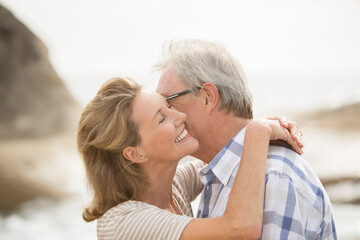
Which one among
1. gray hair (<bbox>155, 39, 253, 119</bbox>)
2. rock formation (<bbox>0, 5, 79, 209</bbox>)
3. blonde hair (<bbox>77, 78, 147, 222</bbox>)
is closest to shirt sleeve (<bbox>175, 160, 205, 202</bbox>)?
blonde hair (<bbox>77, 78, 147, 222</bbox>)

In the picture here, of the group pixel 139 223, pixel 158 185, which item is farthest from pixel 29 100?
pixel 139 223

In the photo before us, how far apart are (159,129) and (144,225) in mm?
525

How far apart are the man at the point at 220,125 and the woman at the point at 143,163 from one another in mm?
81

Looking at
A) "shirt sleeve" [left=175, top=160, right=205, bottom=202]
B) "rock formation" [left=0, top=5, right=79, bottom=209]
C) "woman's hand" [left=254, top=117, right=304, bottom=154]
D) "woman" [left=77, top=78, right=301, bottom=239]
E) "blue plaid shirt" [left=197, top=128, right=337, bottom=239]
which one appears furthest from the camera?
"rock formation" [left=0, top=5, right=79, bottom=209]

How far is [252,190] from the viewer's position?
5.34 ft

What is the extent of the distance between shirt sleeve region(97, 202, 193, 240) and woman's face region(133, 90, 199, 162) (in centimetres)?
32

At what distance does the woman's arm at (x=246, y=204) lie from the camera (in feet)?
5.25

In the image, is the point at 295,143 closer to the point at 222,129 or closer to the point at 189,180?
the point at 222,129

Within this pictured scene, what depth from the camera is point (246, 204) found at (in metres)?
1.62

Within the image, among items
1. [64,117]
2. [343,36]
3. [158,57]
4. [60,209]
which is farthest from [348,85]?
[158,57]

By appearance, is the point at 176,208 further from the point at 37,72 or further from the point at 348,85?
the point at 348,85

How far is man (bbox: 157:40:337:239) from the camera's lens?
169 centimetres

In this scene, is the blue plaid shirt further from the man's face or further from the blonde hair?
the blonde hair

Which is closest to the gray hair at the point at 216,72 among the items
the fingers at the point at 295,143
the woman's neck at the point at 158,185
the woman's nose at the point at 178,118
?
the woman's nose at the point at 178,118
